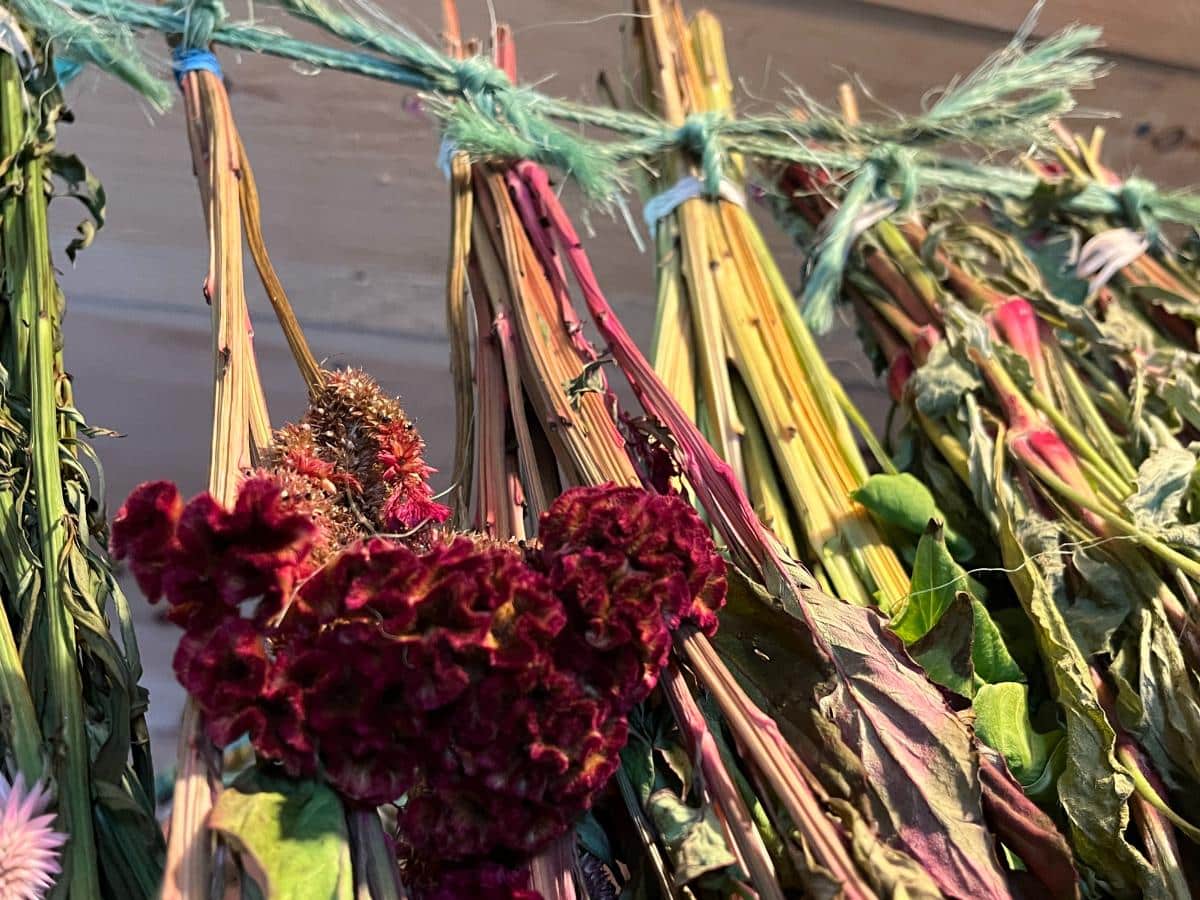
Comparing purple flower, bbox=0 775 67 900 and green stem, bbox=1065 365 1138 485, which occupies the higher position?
green stem, bbox=1065 365 1138 485

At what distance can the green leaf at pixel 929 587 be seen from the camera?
563 millimetres

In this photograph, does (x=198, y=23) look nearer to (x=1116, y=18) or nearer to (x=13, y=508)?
(x=13, y=508)

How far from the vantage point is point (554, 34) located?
3.25 feet

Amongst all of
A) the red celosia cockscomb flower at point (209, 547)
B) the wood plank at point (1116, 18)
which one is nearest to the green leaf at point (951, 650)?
the red celosia cockscomb flower at point (209, 547)

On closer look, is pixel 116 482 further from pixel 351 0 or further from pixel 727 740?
pixel 727 740

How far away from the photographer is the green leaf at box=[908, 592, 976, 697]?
52 cm

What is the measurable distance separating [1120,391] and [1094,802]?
1.37ft

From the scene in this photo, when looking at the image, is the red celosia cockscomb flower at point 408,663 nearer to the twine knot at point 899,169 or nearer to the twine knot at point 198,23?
the twine knot at point 198,23

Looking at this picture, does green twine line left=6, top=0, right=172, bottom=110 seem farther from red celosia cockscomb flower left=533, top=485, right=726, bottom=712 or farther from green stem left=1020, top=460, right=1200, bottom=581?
green stem left=1020, top=460, right=1200, bottom=581

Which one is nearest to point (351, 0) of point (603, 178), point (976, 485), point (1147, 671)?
point (603, 178)

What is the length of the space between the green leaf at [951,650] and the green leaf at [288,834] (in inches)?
12.2

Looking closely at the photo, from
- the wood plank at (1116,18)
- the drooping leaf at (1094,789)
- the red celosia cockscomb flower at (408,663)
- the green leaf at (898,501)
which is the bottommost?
the drooping leaf at (1094,789)

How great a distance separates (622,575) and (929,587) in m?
0.24

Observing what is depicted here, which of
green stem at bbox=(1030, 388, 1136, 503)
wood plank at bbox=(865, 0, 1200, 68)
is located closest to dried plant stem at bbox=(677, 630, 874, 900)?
green stem at bbox=(1030, 388, 1136, 503)
